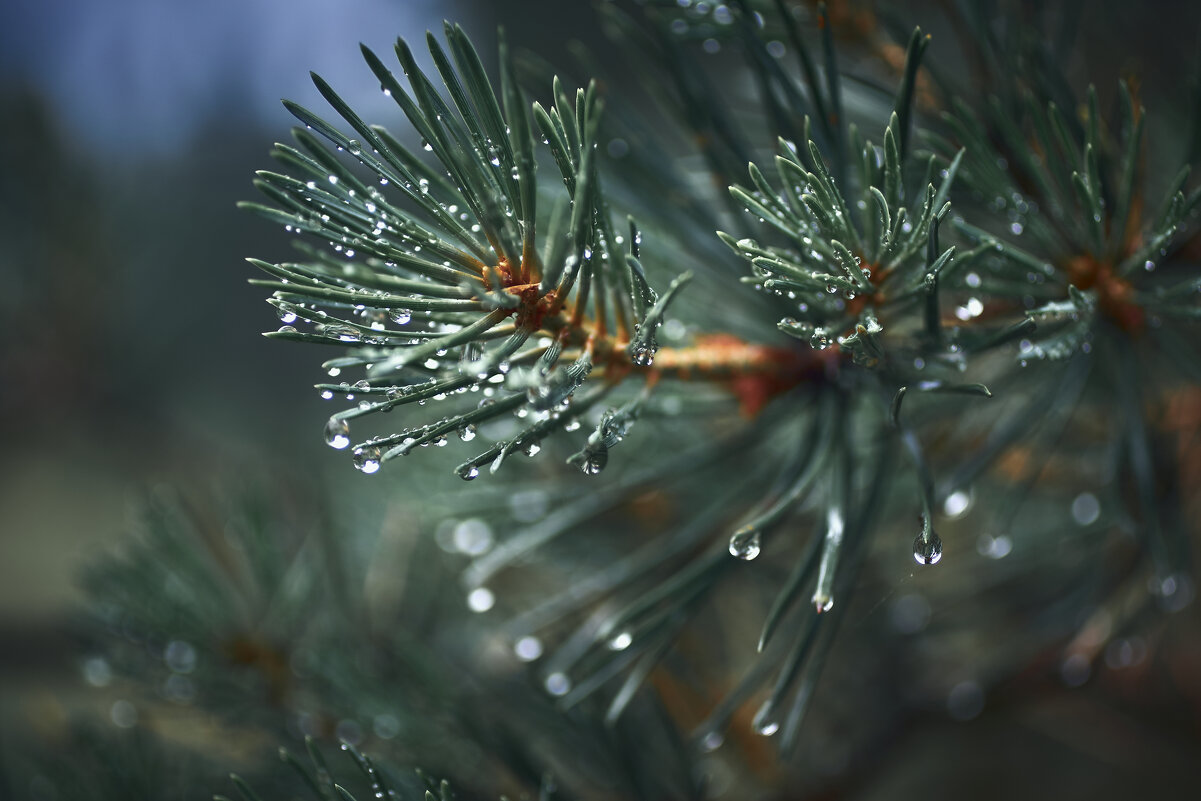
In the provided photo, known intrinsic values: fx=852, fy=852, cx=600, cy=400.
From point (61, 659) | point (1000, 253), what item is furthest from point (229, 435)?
point (1000, 253)

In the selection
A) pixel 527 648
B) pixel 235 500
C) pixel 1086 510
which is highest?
pixel 235 500

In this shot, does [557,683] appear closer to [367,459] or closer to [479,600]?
[479,600]

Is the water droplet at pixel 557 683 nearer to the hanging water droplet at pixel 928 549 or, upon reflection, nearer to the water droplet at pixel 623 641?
the water droplet at pixel 623 641

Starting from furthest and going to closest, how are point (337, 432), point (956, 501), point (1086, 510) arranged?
point (1086, 510), point (956, 501), point (337, 432)

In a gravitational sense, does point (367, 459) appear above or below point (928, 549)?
above

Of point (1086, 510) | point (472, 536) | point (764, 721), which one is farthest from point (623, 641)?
point (1086, 510)

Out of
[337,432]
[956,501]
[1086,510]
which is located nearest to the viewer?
[337,432]

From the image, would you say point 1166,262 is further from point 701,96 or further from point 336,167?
point 336,167

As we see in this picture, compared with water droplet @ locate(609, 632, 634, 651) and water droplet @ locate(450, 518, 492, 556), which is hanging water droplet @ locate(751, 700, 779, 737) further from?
water droplet @ locate(450, 518, 492, 556)
